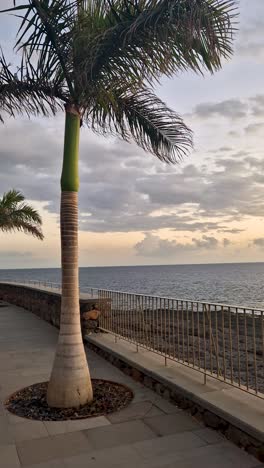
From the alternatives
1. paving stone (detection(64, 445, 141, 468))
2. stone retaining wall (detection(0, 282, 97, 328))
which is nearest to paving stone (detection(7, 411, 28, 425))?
paving stone (detection(64, 445, 141, 468))

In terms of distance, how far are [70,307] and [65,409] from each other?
114 centimetres

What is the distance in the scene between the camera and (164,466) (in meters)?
3.22

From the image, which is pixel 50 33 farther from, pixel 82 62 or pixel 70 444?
pixel 70 444

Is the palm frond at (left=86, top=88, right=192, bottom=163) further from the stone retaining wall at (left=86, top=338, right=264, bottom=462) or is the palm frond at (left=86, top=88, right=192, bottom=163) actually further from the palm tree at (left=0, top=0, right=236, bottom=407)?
the stone retaining wall at (left=86, top=338, right=264, bottom=462)

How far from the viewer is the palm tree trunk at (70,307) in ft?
15.1

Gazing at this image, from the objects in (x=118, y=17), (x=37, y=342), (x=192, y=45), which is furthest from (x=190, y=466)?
(x=37, y=342)

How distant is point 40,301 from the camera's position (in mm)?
12055

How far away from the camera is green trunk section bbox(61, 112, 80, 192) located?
4.85 metres

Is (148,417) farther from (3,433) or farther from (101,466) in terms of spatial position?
(3,433)

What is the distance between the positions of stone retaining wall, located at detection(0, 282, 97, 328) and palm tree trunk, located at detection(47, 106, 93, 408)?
2.96 metres

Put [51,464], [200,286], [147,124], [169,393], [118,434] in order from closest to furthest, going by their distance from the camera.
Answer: [51,464], [118,434], [169,393], [147,124], [200,286]

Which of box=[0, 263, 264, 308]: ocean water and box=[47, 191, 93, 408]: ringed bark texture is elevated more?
box=[47, 191, 93, 408]: ringed bark texture

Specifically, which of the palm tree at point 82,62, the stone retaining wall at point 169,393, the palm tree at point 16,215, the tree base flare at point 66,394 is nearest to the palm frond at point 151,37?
the palm tree at point 82,62

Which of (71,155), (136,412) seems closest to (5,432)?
(136,412)
